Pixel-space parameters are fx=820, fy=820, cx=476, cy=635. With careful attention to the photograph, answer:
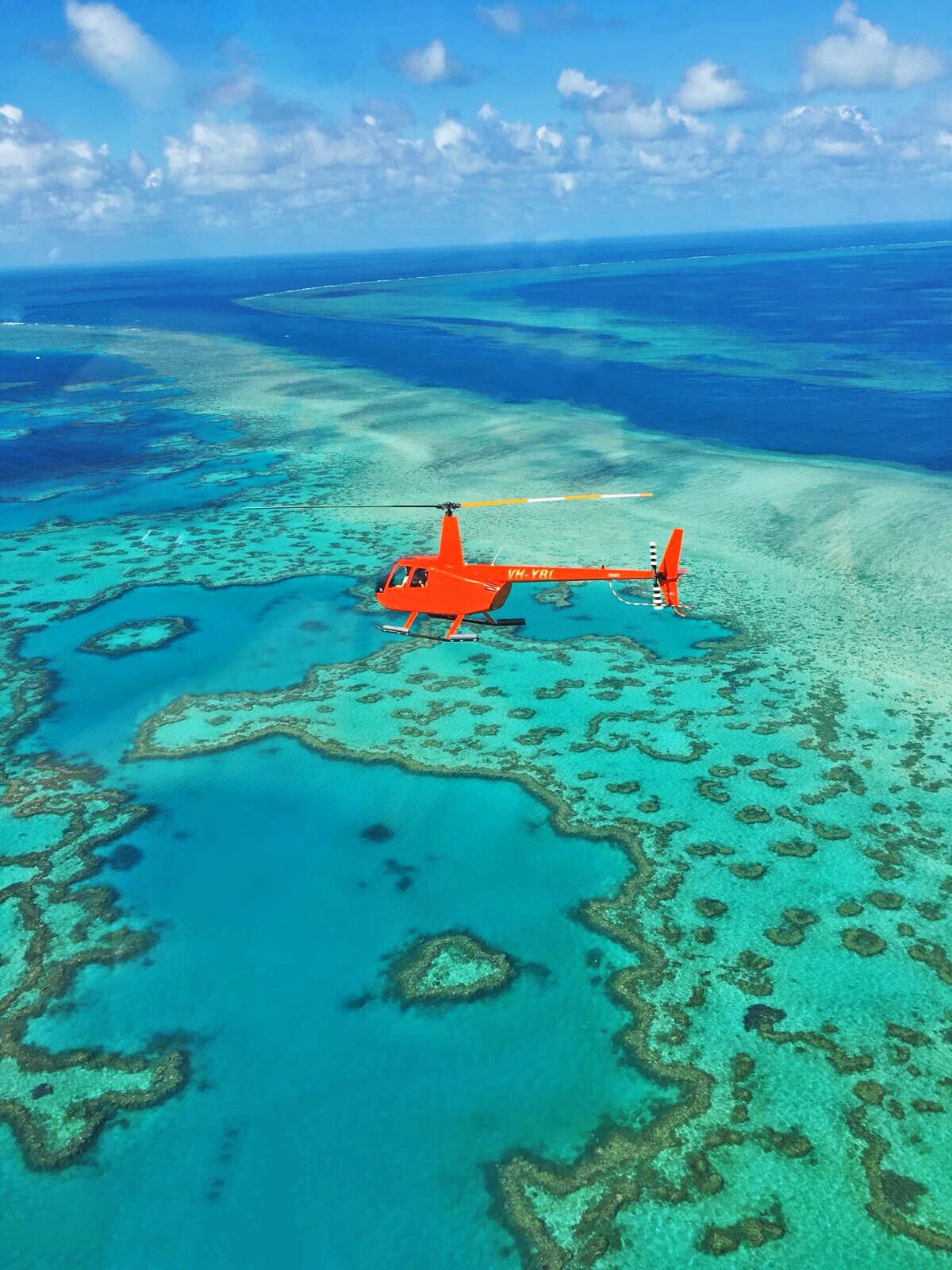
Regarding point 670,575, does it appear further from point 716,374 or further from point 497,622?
point 716,374

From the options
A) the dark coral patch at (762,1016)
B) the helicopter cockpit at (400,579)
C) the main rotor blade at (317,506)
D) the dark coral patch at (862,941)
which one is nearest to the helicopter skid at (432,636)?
the helicopter cockpit at (400,579)

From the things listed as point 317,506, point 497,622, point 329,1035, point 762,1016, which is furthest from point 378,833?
point 497,622

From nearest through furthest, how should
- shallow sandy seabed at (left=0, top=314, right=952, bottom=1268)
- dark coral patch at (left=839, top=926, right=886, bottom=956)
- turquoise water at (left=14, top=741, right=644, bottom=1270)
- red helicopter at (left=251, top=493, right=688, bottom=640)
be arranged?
turquoise water at (left=14, top=741, right=644, bottom=1270) < shallow sandy seabed at (left=0, top=314, right=952, bottom=1268) < dark coral patch at (left=839, top=926, right=886, bottom=956) < red helicopter at (left=251, top=493, right=688, bottom=640)

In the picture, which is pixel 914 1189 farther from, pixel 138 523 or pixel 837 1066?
pixel 138 523

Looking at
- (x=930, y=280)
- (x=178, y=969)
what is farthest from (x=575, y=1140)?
(x=930, y=280)

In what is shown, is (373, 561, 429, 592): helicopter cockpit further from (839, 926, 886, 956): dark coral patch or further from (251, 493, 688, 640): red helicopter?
(839, 926, 886, 956): dark coral patch

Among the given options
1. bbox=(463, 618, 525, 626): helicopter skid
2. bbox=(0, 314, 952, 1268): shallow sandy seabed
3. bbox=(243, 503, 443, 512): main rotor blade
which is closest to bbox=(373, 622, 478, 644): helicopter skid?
bbox=(0, 314, 952, 1268): shallow sandy seabed

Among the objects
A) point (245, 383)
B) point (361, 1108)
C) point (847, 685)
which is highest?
point (245, 383)

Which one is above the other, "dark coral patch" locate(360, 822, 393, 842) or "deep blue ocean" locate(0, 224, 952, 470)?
"deep blue ocean" locate(0, 224, 952, 470)
